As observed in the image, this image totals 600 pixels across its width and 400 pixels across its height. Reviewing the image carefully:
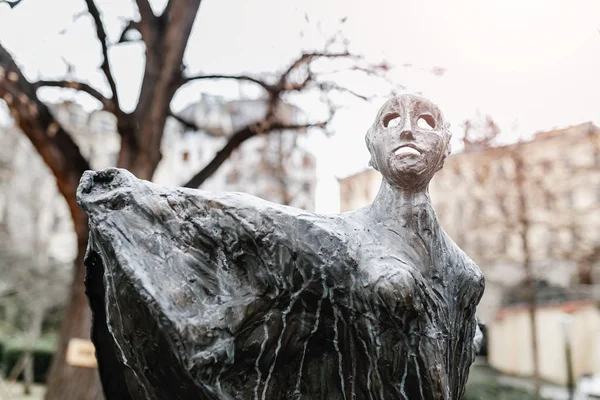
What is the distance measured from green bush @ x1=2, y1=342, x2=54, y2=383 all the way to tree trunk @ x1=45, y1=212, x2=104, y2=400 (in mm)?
10600

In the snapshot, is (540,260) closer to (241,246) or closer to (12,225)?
(241,246)

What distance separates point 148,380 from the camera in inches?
111

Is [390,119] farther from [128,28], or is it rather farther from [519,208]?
[519,208]

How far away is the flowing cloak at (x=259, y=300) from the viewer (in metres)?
2.73

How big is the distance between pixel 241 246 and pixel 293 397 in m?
0.78

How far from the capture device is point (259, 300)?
285cm

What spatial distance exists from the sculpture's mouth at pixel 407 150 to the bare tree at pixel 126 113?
4814mm

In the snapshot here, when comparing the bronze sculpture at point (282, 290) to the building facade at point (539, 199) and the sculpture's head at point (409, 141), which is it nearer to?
the sculpture's head at point (409, 141)

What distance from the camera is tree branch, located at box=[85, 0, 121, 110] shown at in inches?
291

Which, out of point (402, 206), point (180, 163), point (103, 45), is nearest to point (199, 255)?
point (402, 206)

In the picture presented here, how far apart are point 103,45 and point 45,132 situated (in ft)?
4.27

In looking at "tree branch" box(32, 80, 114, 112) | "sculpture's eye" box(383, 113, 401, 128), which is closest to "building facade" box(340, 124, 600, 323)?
"tree branch" box(32, 80, 114, 112)

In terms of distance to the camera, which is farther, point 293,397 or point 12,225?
point 12,225

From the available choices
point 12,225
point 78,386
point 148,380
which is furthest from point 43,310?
point 148,380
